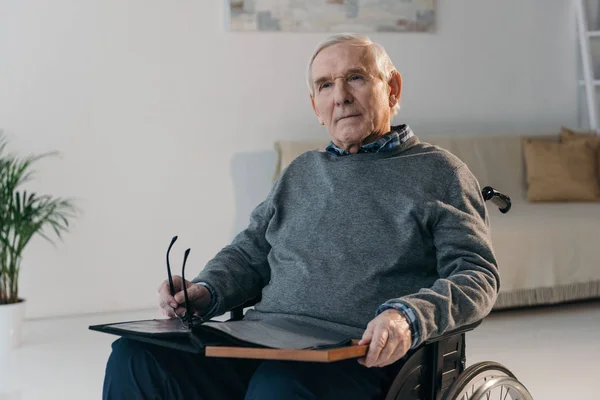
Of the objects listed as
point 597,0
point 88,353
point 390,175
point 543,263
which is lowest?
point 88,353

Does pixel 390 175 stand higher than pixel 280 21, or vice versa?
pixel 280 21

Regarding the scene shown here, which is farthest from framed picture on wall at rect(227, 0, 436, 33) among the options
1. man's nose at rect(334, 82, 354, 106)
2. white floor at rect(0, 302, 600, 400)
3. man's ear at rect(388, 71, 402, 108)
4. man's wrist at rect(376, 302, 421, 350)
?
man's wrist at rect(376, 302, 421, 350)

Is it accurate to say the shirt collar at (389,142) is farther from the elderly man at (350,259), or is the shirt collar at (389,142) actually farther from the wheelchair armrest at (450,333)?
the wheelchair armrest at (450,333)

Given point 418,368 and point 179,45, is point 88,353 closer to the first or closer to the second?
point 179,45

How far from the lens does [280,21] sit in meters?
4.22

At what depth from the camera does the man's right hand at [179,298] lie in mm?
1688

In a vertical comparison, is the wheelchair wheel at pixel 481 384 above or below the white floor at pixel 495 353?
above

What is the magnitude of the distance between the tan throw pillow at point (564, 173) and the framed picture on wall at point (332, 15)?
0.90 m

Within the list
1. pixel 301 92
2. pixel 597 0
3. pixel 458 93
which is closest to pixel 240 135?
pixel 301 92

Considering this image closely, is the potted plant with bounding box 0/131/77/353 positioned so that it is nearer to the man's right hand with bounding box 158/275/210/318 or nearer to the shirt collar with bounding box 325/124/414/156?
the man's right hand with bounding box 158/275/210/318

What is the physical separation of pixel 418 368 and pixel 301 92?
292 centimetres

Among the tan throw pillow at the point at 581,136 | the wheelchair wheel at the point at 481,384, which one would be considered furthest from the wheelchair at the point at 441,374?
the tan throw pillow at the point at 581,136

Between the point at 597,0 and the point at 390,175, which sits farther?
the point at 597,0

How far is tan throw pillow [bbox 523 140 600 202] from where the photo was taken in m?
4.39
